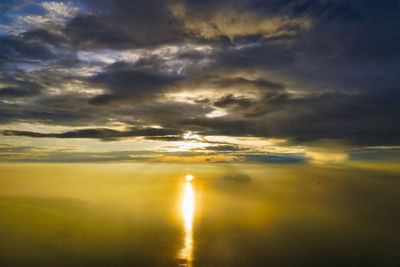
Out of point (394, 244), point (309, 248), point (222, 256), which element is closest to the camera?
point (222, 256)

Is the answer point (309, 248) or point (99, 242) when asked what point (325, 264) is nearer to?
point (309, 248)

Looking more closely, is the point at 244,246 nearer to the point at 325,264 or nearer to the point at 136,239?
the point at 325,264

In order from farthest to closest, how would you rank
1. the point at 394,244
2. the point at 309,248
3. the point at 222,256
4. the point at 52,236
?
the point at 52,236
the point at 394,244
the point at 309,248
the point at 222,256

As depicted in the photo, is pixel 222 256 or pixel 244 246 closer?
pixel 222 256

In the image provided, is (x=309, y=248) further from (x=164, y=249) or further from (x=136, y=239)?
(x=136, y=239)

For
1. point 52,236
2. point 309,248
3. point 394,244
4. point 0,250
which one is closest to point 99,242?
point 52,236

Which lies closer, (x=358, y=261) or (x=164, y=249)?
(x=358, y=261)

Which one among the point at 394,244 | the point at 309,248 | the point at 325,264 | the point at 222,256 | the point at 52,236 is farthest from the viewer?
the point at 52,236

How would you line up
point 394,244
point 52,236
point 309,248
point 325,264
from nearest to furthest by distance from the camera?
point 325,264
point 309,248
point 394,244
point 52,236

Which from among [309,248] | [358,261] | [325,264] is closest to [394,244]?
[358,261]
